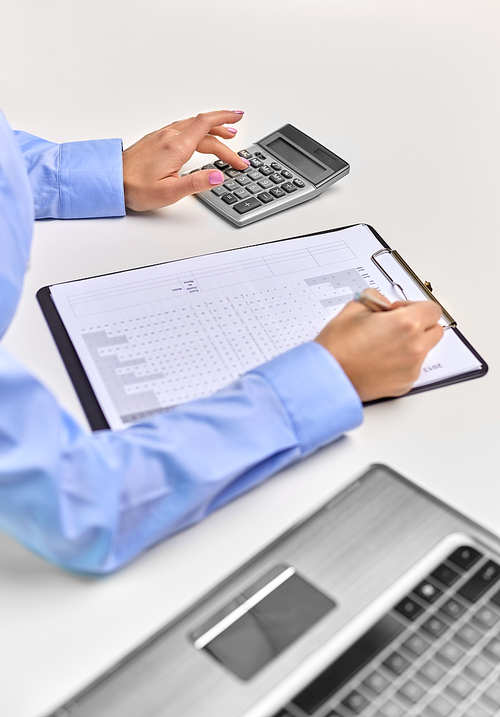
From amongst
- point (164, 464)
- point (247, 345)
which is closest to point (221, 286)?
point (247, 345)

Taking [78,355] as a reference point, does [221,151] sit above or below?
above

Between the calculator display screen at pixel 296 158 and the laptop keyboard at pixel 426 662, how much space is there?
544mm

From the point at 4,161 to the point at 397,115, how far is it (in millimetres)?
674

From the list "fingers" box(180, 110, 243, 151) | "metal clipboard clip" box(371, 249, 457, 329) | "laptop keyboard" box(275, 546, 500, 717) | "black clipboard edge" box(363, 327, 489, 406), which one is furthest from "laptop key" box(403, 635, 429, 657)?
"fingers" box(180, 110, 243, 151)

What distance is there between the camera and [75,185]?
85cm

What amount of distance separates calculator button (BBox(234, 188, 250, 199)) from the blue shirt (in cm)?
31

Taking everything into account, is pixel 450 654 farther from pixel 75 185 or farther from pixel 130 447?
pixel 75 185

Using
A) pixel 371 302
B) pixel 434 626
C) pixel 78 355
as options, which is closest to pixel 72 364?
pixel 78 355

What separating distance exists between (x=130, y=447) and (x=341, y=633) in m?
0.19

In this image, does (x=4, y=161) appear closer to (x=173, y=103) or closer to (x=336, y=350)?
(x=336, y=350)

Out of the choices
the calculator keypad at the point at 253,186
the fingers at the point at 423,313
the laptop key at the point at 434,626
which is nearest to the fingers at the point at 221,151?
the calculator keypad at the point at 253,186

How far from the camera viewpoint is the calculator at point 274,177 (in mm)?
858

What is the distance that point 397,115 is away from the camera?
1.04 meters

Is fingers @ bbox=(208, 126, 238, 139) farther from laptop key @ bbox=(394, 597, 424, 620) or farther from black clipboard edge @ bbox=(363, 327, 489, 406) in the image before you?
laptop key @ bbox=(394, 597, 424, 620)
